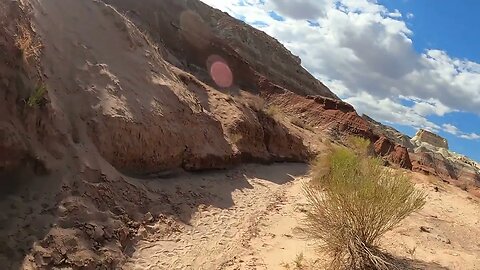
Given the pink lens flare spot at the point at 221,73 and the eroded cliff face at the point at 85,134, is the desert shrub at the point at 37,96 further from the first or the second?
the pink lens flare spot at the point at 221,73

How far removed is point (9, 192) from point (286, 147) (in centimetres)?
1376

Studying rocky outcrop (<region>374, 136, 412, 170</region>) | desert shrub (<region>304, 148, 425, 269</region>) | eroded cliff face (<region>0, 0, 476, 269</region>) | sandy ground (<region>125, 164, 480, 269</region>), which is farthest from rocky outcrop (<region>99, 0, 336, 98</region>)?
desert shrub (<region>304, 148, 425, 269</region>)

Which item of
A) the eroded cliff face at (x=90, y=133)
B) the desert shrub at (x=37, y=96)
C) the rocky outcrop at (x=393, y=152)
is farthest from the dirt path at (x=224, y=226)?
the rocky outcrop at (x=393, y=152)

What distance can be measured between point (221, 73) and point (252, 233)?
2193cm

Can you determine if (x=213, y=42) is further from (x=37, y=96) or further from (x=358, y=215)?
(x=358, y=215)

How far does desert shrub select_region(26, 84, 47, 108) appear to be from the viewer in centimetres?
727

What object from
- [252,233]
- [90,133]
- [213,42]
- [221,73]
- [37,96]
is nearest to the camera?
[37,96]

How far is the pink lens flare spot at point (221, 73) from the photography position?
29.0m

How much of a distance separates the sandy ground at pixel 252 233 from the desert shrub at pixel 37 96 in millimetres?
2746

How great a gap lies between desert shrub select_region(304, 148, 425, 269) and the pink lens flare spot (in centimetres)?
2097

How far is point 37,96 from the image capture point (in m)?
7.45

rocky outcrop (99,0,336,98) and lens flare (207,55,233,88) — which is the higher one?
rocky outcrop (99,0,336,98)

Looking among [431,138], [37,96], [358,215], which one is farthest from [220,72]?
[431,138]

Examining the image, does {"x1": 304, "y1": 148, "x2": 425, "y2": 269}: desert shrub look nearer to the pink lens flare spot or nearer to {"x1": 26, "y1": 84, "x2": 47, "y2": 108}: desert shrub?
{"x1": 26, "y1": 84, "x2": 47, "y2": 108}: desert shrub
